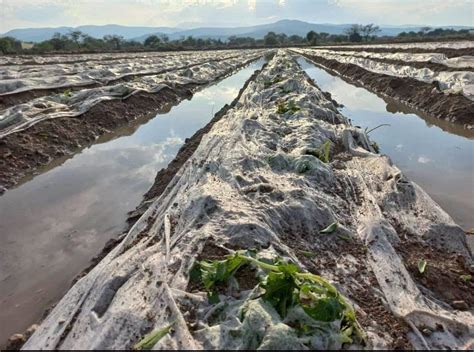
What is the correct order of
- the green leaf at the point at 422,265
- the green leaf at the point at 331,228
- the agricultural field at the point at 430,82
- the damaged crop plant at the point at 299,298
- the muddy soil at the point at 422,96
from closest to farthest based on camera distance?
the damaged crop plant at the point at 299,298 → the green leaf at the point at 422,265 → the green leaf at the point at 331,228 → the muddy soil at the point at 422,96 → the agricultural field at the point at 430,82

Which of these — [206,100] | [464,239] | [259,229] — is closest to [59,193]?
[259,229]

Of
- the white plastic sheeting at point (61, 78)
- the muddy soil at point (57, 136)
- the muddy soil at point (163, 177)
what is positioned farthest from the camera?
the white plastic sheeting at point (61, 78)

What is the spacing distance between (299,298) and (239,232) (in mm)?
1097

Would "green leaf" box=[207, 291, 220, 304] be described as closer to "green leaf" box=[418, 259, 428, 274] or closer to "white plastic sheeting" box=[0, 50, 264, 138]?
"green leaf" box=[418, 259, 428, 274]

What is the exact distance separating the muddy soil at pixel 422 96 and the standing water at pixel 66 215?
7135mm

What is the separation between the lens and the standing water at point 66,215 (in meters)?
4.30

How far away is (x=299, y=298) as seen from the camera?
306cm

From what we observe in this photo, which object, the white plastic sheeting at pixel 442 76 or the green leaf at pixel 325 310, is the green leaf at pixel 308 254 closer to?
the green leaf at pixel 325 310

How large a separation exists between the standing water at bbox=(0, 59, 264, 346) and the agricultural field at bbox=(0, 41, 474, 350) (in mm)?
29

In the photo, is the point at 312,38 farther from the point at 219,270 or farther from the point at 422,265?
the point at 219,270

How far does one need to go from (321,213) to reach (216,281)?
1.84m

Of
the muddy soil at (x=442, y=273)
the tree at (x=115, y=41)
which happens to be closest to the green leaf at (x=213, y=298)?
the muddy soil at (x=442, y=273)

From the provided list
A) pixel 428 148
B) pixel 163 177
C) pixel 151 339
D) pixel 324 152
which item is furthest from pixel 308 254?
pixel 428 148

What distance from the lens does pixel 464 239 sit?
15.0 ft
